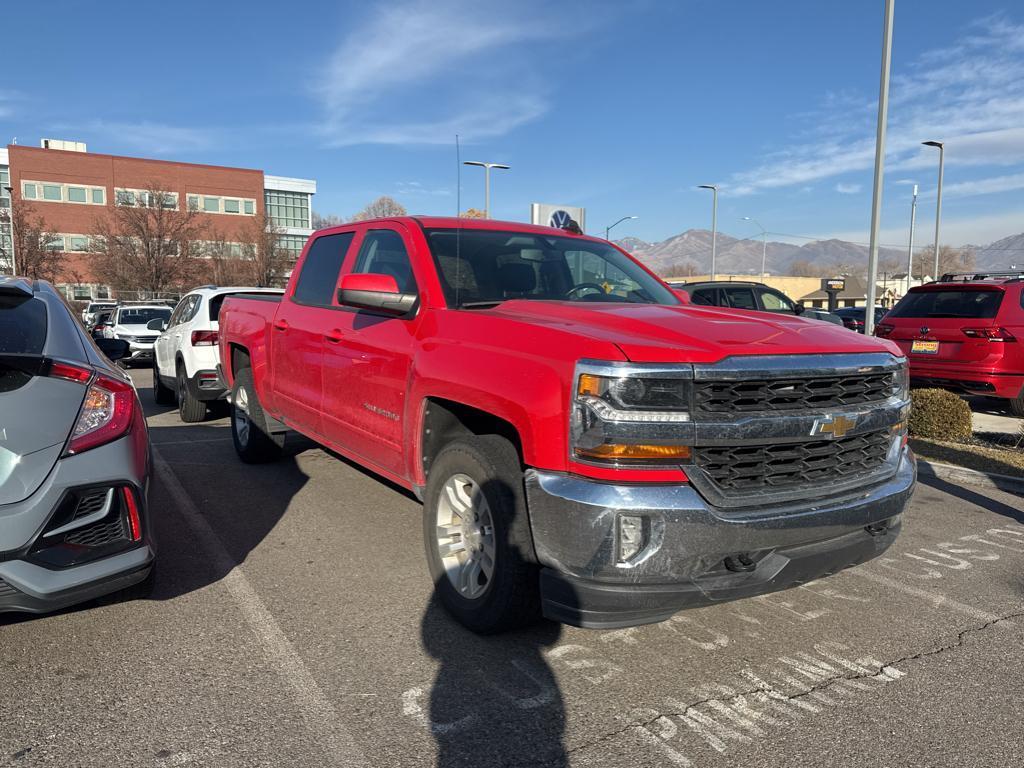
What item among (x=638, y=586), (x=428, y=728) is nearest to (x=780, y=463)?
A: (x=638, y=586)

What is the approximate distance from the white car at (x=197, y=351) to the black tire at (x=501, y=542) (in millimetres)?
5927

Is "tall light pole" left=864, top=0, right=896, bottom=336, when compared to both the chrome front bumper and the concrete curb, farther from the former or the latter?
the chrome front bumper

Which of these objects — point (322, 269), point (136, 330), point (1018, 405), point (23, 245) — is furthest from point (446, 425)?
point (23, 245)

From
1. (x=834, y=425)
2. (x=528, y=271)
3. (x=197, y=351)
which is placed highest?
(x=528, y=271)

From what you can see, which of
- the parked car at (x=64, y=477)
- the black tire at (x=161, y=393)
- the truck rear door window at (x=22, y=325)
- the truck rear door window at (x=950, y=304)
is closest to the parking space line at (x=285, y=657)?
the parked car at (x=64, y=477)

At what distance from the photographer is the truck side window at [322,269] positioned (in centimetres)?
530

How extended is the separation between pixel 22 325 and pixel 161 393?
882 cm

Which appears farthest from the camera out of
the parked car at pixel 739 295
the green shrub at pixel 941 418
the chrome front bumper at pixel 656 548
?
the parked car at pixel 739 295

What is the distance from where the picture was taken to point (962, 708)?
9.86 feet

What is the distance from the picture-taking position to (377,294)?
395 centimetres

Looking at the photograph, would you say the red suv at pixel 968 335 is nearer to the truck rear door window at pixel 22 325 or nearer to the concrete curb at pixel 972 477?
the concrete curb at pixel 972 477

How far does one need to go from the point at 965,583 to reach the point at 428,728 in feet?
10.7

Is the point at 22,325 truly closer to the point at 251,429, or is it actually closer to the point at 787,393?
the point at 787,393

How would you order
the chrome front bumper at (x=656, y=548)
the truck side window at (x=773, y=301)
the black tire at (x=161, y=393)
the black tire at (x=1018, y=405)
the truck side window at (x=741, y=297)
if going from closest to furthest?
the chrome front bumper at (x=656, y=548) → the black tire at (x=1018, y=405) → the black tire at (x=161, y=393) → the truck side window at (x=741, y=297) → the truck side window at (x=773, y=301)
